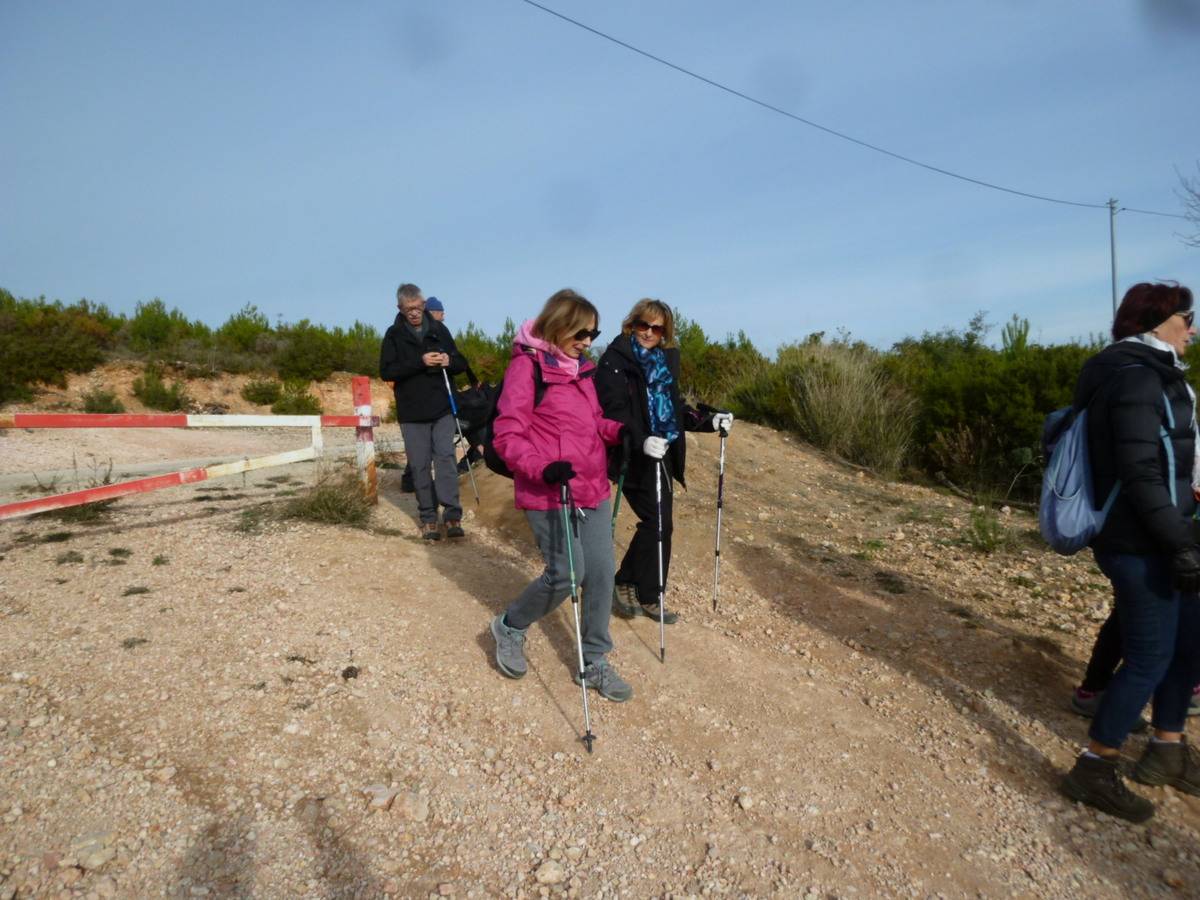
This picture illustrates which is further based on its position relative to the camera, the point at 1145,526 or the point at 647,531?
the point at 647,531

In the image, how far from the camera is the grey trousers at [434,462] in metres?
5.96

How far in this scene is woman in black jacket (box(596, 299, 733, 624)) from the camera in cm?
424

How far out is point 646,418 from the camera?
4.38 metres

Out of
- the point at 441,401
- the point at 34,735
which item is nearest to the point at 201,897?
the point at 34,735

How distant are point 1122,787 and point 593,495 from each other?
2.38 m

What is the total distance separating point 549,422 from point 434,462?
113 inches

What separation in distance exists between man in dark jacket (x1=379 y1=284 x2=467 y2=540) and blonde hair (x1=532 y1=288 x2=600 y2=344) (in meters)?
2.63

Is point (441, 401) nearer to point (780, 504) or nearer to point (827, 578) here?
point (827, 578)

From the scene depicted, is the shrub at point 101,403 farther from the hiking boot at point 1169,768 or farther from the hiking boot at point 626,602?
the hiking boot at point 1169,768

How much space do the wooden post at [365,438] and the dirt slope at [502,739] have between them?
1172 mm

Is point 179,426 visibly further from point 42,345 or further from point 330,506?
point 42,345

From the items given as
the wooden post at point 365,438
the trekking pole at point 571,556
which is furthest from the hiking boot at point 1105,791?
the wooden post at point 365,438

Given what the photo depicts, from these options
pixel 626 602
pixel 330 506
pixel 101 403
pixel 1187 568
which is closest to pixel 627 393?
pixel 626 602

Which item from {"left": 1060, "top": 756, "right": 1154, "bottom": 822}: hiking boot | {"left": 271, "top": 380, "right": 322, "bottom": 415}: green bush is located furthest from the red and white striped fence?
{"left": 271, "top": 380, "right": 322, "bottom": 415}: green bush
